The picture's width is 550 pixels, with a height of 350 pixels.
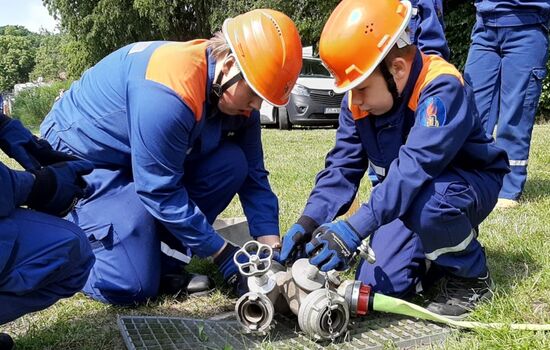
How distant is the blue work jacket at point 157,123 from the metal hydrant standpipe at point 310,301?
408mm

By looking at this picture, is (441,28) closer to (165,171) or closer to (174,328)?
(165,171)

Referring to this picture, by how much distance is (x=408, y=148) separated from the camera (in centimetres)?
235

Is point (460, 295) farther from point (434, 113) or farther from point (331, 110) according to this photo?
point (331, 110)

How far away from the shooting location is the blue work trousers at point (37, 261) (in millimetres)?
1874

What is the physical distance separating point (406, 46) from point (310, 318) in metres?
1.18

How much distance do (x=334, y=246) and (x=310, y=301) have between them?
9.1 inches

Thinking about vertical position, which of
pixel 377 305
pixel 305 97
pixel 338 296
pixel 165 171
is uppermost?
pixel 165 171

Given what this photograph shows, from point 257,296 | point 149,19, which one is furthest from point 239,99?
point 149,19

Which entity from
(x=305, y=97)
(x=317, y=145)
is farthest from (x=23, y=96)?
(x=317, y=145)

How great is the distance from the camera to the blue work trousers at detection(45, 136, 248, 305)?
276cm

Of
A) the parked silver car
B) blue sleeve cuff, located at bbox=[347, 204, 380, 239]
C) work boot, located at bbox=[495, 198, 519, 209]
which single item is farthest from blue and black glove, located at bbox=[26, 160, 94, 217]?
the parked silver car

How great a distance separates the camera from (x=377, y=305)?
96.7 inches

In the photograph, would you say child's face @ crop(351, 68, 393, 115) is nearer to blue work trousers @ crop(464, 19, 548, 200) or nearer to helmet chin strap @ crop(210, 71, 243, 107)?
helmet chin strap @ crop(210, 71, 243, 107)

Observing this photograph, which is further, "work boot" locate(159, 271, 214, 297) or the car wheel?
the car wheel
